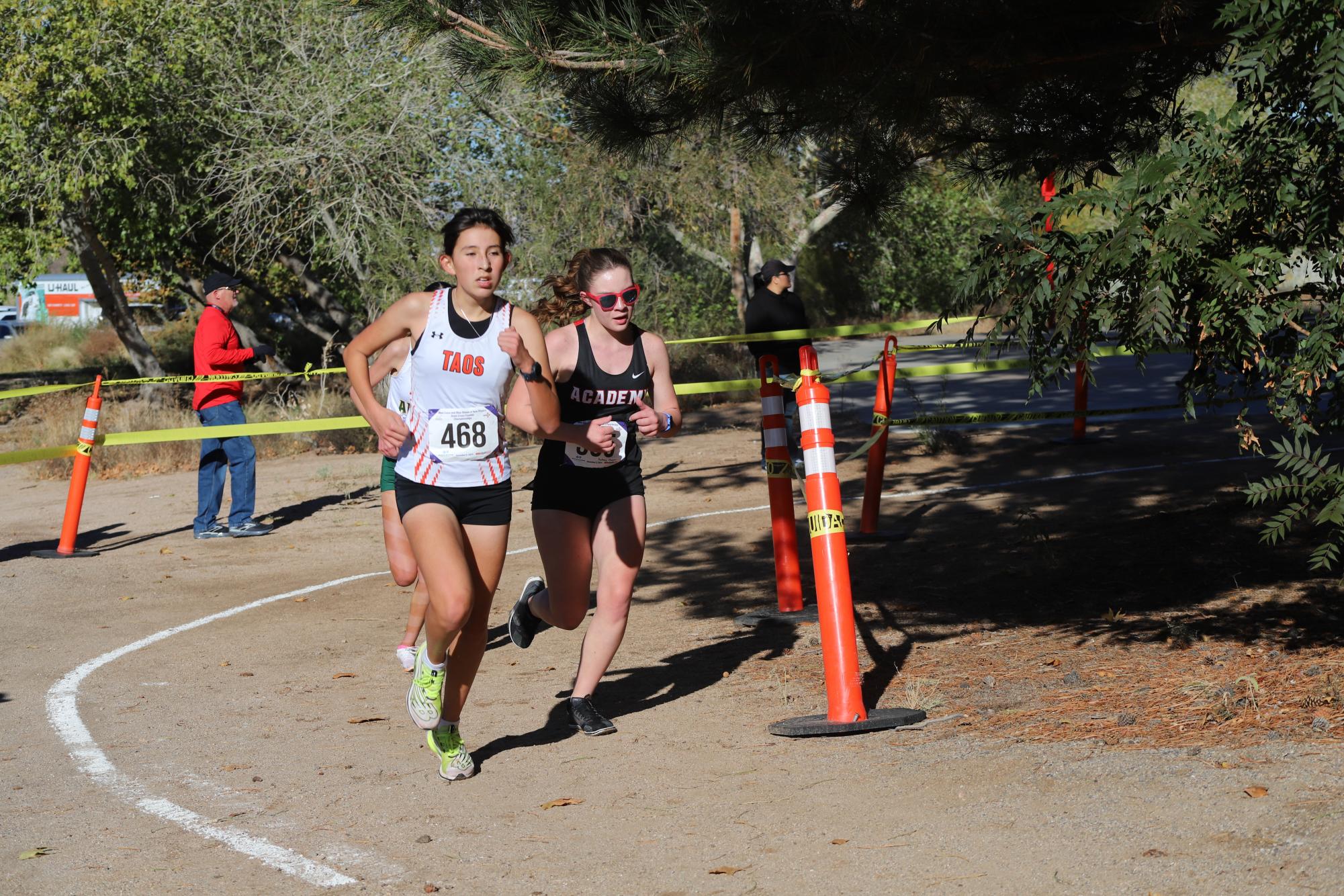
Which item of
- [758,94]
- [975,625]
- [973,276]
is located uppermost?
[758,94]

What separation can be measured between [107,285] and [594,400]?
2110 cm

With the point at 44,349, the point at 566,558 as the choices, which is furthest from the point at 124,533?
the point at 44,349

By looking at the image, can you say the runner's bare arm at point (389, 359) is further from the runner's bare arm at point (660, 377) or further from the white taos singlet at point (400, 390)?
the runner's bare arm at point (660, 377)

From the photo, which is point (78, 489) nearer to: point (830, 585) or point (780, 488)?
point (780, 488)

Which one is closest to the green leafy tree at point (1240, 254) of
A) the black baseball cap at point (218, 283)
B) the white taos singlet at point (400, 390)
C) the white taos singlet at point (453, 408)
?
the white taos singlet at point (453, 408)

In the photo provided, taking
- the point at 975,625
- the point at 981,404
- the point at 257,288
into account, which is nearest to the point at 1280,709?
the point at 975,625

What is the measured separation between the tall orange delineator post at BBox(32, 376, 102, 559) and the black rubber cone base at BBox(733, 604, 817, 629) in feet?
19.0

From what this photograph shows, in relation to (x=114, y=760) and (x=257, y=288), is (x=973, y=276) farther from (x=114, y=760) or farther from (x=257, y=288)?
(x=257, y=288)

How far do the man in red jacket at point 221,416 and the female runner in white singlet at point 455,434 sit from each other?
6461 mm

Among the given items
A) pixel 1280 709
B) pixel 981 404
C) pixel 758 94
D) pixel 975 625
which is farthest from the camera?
pixel 981 404

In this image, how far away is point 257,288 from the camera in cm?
2747

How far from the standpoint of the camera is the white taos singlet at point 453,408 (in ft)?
16.6

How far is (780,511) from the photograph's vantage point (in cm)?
754

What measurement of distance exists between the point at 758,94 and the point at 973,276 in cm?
220
